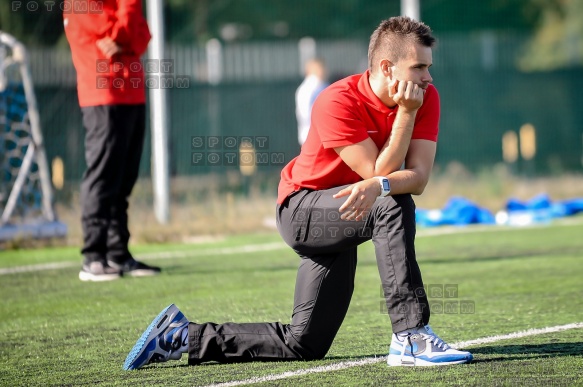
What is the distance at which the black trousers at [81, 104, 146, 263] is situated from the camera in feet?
29.4

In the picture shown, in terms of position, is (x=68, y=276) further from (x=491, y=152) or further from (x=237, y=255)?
(x=491, y=152)

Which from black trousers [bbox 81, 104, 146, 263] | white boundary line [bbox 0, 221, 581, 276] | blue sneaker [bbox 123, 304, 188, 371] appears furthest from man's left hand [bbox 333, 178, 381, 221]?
white boundary line [bbox 0, 221, 581, 276]

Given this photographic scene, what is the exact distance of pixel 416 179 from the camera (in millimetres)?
5355

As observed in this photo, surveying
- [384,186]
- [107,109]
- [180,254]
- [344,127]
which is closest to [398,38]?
[344,127]

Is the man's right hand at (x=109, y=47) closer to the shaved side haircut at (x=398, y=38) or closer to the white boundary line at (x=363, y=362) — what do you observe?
the shaved side haircut at (x=398, y=38)

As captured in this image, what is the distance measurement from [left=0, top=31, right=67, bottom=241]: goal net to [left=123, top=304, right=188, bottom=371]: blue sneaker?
24.4 feet

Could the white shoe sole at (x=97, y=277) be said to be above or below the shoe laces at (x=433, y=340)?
below

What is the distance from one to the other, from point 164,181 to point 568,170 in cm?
963

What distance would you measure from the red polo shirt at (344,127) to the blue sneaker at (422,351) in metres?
0.90

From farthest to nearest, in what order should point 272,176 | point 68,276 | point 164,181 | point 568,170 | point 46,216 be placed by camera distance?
point 568,170 → point 272,176 → point 164,181 → point 46,216 → point 68,276

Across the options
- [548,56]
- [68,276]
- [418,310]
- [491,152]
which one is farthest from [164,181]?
[548,56]

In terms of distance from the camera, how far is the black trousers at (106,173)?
29.4 ft

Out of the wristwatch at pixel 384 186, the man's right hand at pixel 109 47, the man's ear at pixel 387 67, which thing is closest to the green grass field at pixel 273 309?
the wristwatch at pixel 384 186

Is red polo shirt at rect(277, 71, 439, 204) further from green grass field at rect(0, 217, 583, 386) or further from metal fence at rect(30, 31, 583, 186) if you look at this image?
metal fence at rect(30, 31, 583, 186)
